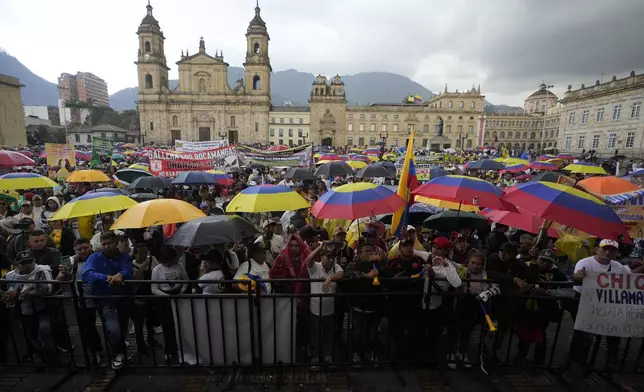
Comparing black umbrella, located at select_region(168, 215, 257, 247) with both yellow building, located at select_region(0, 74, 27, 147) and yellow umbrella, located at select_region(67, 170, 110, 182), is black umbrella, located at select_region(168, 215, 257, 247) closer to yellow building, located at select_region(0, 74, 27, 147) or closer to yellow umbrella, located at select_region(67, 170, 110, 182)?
yellow umbrella, located at select_region(67, 170, 110, 182)

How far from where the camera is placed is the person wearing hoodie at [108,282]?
353 centimetres

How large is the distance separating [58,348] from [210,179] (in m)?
5.22

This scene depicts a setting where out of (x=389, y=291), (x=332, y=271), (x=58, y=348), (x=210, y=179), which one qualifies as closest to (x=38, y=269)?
(x=58, y=348)

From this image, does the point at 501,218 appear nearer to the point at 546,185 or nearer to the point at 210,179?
the point at 546,185

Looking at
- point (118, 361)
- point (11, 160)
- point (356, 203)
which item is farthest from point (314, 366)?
point (11, 160)

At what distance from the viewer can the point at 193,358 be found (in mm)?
3664

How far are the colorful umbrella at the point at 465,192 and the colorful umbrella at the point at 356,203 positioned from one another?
0.52 m

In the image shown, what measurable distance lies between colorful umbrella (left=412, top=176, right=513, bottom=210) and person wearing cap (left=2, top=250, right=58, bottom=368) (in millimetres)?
4846

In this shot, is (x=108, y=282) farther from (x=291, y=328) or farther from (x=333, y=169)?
(x=333, y=169)

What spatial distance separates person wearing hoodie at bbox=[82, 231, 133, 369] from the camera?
3.53 metres

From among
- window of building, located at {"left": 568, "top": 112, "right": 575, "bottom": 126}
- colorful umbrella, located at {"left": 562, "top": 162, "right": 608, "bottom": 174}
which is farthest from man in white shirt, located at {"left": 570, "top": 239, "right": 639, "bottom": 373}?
window of building, located at {"left": 568, "top": 112, "right": 575, "bottom": 126}

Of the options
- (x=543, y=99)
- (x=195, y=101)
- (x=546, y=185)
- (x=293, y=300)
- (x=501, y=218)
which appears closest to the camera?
(x=293, y=300)

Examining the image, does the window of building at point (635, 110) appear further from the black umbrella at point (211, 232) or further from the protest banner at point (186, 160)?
the black umbrella at point (211, 232)

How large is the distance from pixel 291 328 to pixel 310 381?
2.02 feet
